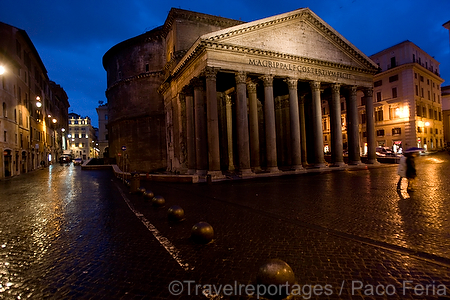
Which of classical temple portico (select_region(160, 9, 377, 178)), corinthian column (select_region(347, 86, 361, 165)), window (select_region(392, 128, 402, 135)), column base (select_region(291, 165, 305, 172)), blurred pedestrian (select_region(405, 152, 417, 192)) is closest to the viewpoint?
blurred pedestrian (select_region(405, 152, 417, 192))

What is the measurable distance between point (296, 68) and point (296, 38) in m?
2.52

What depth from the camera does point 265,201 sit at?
9.36 meters

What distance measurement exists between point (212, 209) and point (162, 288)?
492 centimetres

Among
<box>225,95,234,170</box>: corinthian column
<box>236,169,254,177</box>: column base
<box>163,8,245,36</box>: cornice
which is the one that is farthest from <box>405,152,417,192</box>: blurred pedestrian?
<box>163,8,245,36</box>: cornice

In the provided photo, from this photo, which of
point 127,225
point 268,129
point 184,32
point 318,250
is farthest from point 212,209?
point 184,32

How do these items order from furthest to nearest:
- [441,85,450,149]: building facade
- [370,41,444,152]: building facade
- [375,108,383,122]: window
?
[441,85,450,149]: building facade, [375,108,383,122]: window, [370,41,444,152]: building facade

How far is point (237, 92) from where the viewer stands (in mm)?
18578

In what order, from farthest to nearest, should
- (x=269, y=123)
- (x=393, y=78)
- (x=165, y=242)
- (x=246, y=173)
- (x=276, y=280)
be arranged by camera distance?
(x=393, y=78), (x=269, y=123), (x=246, y=173), (x=165, y=242), (x=276, y=280)

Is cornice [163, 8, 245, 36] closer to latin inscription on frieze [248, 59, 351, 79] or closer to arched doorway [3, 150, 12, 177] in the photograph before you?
latin inscription on frieze [248, 59, 351, 79]

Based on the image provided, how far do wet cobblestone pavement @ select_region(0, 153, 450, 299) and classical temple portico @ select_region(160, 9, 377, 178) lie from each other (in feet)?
36.3

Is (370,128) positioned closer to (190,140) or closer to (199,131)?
(199,131)

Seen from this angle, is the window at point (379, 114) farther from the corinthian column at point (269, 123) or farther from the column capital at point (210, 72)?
the column capital at point (210, 72)

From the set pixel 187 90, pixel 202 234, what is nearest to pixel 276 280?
pixel 202 234

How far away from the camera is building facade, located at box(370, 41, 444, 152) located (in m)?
36.8
